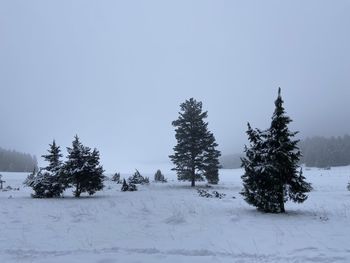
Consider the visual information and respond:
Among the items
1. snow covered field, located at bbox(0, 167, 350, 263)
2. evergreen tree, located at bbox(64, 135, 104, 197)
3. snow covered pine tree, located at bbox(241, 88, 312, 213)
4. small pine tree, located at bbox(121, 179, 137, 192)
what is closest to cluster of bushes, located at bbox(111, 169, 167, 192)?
small pine tree, located at bbox(121, 179, 137, 192)

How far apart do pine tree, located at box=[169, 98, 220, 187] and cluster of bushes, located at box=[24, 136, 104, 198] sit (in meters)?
14.4

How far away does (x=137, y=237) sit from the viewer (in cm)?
1159

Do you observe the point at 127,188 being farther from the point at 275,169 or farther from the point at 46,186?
the point at 275,169

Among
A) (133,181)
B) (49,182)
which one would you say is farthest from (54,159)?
(133,181)

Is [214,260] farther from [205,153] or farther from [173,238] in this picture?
[205,153]

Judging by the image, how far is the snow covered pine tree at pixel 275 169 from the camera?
17.0 m

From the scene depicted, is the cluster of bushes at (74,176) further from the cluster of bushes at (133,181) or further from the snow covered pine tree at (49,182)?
the cluster of bushes at (133,181)

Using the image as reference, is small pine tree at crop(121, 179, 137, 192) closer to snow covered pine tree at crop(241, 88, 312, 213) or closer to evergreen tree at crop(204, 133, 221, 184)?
evergreen tree at crop(204, 133, 221, 184)

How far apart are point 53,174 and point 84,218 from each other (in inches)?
534

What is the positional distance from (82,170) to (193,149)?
16.9m

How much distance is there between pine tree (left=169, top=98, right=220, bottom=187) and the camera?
39750 millimetres

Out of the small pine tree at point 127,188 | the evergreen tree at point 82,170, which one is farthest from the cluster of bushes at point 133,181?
the evergreen tree at point 82,170

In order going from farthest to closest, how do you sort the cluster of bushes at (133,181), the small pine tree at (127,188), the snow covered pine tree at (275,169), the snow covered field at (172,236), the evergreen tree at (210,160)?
the evergreen tree at (210,160)
the cluster of bushes at (133,181)
the small pine tree at (127,188)
the snow covered pine tree at (275,169)
the snow covered field at (172,236)

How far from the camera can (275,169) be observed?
16.8 metres
